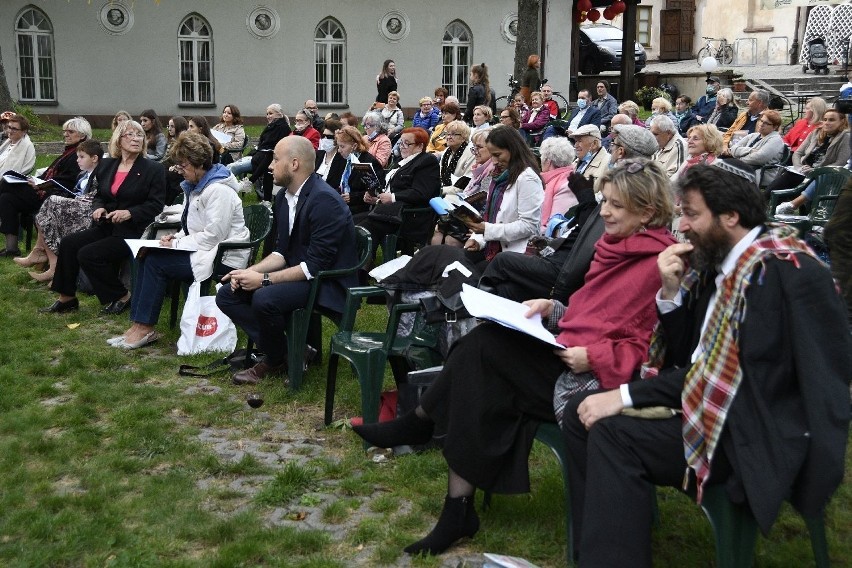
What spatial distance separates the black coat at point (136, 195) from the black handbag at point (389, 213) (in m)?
1.81

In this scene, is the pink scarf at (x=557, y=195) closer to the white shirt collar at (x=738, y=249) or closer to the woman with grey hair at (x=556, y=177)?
the woman with grey hair at (x=556, y=177)

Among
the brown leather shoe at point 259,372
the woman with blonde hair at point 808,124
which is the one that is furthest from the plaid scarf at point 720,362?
the woman with blonde hair at point 808,124

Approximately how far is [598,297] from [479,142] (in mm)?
4556

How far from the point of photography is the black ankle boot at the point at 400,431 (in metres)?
4.46

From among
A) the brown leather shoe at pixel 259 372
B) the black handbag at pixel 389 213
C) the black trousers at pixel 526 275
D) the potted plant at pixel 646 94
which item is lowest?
the brown leather shoe at pixel 259 372

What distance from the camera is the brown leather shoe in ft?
21.6

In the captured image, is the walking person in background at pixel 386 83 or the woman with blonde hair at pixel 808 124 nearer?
the woman with blonde hair at pixel 808 124

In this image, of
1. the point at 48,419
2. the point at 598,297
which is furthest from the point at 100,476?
the point at 598,297

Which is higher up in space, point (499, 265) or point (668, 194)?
point (668, 194)

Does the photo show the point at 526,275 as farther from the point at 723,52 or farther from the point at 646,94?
the point at 723,52

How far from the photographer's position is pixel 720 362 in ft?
10.8

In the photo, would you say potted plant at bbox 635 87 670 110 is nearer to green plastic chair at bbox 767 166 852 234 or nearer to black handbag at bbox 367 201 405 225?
green plastic chair at bbox 767 166 852 234

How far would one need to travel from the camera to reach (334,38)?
27.9 metres

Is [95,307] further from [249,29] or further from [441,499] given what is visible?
[249,29]
